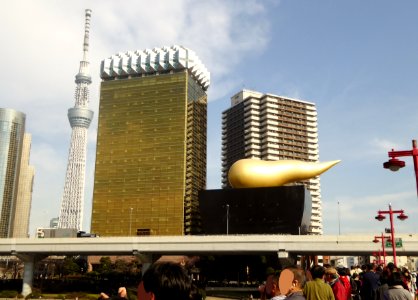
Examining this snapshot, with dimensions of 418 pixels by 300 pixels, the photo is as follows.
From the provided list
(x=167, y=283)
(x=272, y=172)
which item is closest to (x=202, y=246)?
(x=272, y=172)

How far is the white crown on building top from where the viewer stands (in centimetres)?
12644

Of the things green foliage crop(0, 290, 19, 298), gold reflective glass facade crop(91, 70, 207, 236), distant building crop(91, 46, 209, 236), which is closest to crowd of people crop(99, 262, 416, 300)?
green foliage crop(0, 290, 19, 298)

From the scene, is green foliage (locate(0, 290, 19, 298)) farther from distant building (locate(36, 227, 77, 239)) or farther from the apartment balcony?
the apartment balcony

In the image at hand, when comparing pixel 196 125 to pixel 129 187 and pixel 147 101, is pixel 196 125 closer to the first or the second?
pixel 147 101

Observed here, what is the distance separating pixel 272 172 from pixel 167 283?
62548 mm

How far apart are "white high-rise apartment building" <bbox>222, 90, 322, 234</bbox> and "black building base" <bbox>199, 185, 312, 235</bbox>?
79.7 metres

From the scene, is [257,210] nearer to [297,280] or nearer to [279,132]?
[297,280]

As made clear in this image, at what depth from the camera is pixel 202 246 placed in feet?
186

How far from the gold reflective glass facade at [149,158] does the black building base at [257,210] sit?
44721mm

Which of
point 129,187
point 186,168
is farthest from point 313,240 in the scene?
point 129,187

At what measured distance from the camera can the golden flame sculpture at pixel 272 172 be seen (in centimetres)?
6469

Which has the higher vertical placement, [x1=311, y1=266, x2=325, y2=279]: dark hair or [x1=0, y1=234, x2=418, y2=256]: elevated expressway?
[x1=0, y1=234, x2=418, y2=256]: elevated expressway

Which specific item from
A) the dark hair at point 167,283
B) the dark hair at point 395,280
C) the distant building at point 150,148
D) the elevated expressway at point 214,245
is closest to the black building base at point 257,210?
the elevated expressway at point 214,245

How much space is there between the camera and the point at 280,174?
65.1 meters
